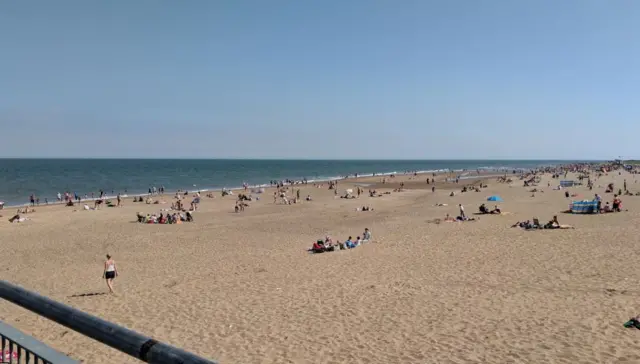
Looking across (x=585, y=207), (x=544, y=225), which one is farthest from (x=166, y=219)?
(x=585, y=207)

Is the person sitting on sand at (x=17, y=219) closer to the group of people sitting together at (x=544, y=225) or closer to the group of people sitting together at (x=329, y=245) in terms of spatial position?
the group of people sitting together at (x=329, y=245)

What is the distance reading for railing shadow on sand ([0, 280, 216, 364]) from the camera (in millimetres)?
2159

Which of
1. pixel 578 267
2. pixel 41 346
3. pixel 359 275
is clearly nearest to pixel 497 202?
pixel 578 267

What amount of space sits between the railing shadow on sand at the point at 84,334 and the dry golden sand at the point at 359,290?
21.8 ft

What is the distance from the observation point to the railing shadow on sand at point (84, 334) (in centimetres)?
216

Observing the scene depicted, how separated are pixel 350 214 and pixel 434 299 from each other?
22.7 meters

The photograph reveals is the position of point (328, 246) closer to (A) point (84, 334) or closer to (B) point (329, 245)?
(B) point (329, 245)

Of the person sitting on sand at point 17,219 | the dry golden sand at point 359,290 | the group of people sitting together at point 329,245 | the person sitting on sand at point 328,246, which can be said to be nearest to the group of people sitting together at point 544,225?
the dry golden sand at point 359,290

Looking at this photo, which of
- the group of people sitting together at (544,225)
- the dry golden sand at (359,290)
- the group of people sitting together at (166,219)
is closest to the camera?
the dry golden sand at (359,290)

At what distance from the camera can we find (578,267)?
15.4 m

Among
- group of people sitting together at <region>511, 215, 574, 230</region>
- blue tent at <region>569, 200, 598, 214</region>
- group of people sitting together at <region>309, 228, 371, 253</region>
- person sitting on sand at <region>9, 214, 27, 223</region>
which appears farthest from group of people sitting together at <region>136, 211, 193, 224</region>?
blue tent at <region>569, 200, 598, 214</region>

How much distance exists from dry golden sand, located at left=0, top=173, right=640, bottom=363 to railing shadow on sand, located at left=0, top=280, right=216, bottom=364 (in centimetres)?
664

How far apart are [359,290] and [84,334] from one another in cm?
1179

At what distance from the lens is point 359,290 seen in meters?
13.7
